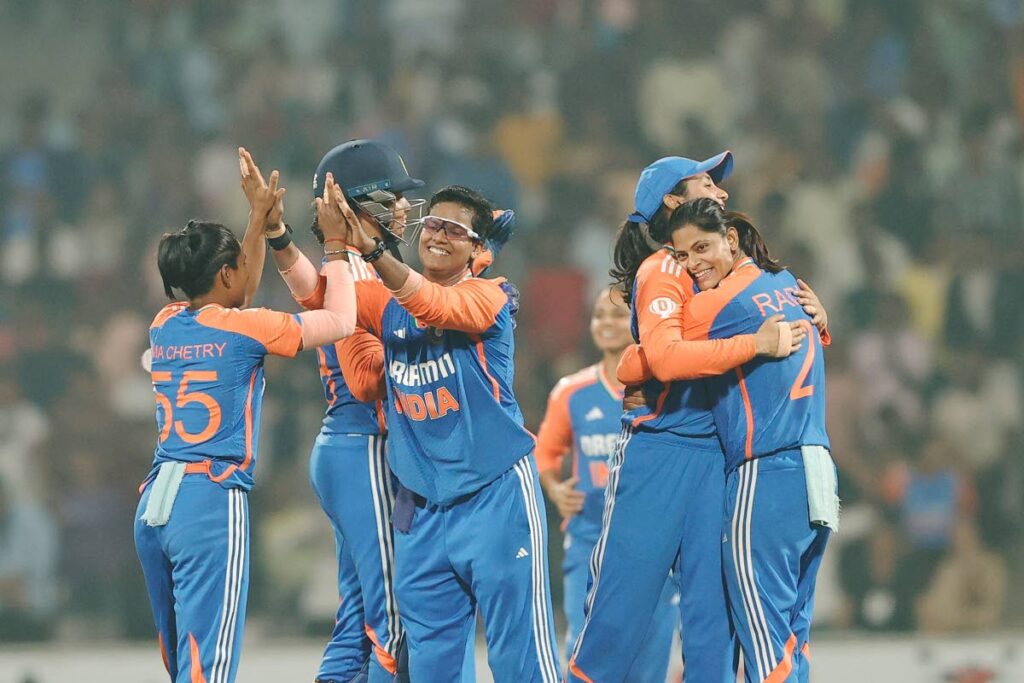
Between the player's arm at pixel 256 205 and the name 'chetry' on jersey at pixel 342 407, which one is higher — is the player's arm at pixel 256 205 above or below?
above

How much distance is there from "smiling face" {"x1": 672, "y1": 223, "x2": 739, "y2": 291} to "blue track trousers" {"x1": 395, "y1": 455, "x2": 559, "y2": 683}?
0.83 meters

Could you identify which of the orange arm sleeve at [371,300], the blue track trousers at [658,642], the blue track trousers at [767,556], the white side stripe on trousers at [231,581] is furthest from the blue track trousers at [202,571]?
the blue track trousers at [767,556]

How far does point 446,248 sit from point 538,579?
3.41 feet

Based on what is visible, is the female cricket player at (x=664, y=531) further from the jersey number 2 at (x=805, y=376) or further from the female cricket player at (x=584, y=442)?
the female cricket player at (x=584, y=442)

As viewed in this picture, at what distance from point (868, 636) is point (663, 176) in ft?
15.4

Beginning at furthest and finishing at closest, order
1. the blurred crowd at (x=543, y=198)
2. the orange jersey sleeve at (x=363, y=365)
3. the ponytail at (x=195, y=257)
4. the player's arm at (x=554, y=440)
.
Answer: the blurred crowd at (x=543, y=198) → the player's arm at (x=554, y=440) → the orange jersey sleeve at (x=363, y=365) → the ponytail at (x=195, y=257)

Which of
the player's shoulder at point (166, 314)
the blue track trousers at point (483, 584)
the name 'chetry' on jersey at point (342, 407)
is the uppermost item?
the player's shoulder at point (166, 314)

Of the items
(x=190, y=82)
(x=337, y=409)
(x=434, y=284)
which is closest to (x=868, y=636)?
(x=337, y=409)

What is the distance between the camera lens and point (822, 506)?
3.75 metres

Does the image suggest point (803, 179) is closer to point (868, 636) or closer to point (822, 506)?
point (868, 636)

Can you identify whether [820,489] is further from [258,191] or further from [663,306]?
[258,191]

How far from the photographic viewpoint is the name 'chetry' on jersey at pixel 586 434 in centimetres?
546

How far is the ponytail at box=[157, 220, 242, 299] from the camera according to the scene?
155 inches

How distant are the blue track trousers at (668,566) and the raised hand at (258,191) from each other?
4.57 ft
